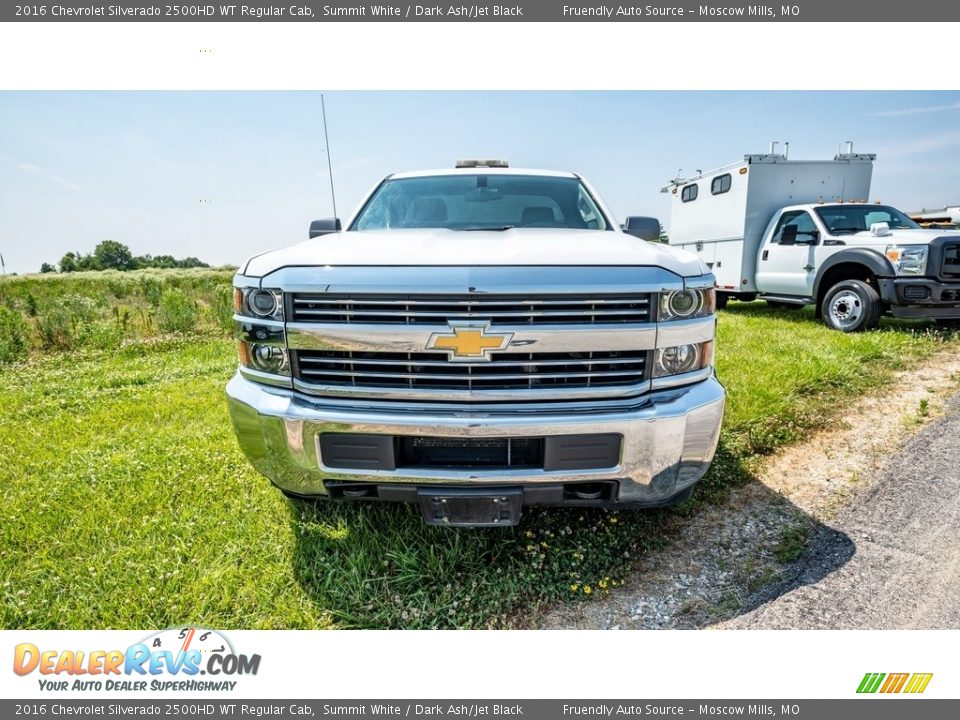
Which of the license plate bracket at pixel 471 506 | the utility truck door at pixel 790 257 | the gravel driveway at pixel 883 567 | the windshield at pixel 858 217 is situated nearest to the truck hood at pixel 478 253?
the license plate bracket at pixel 471 506

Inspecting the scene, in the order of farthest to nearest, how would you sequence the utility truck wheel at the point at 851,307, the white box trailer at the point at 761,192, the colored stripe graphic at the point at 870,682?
the white box trailer at the point at 761,192 → the utility truck wheel at the point at 851,307 → the colored stripe graphic at the point at 870,682

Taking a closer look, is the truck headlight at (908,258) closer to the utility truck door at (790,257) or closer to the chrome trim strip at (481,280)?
the utility truck door at (790,257)

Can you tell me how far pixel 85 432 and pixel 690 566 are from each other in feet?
14.5

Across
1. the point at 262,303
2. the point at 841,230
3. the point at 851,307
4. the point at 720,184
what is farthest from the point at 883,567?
the point at 720,184

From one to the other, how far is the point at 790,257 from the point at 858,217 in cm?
105

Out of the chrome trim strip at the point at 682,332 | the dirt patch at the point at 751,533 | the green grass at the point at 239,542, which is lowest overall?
the dirt patch at the point at 751,533

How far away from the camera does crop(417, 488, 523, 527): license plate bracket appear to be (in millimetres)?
1998

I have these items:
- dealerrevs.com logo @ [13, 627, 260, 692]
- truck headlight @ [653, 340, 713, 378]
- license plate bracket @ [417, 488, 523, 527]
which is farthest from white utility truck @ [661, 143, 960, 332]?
dealerrevs.com logo @ [13, 627, 260, 692]

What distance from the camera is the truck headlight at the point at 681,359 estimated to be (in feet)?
6.86

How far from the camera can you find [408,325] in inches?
76.7

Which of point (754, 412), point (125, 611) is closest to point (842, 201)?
point (754, 412)

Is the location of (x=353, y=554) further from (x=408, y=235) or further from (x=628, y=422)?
(x=408, y=235)

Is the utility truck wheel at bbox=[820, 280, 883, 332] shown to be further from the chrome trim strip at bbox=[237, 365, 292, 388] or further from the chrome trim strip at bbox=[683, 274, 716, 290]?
the chrome trim strip at bbox=[237, 365, 292, 388]

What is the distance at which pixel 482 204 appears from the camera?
340 cm
